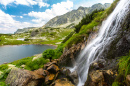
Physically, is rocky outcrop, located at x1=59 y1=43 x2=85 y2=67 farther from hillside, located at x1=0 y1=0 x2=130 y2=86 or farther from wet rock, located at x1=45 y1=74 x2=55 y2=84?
wet rock, located at x1=45 y1=74 x2=55 y2=84

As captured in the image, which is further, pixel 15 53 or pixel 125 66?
pixel 15 53

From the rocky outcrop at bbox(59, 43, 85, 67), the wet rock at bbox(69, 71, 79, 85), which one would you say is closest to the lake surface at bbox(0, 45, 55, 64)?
the rocky outcrop at bbox(59, 43, 85, 67)

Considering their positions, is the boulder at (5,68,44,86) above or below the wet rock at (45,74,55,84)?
above

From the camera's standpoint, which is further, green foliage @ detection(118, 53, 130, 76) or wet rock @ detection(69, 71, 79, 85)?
wet rock @ detection(69, 71, 79, 85)

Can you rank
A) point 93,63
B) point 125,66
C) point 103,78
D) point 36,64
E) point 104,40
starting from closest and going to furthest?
point 125,66 → point 103,78 → point 93,63 → point 104,40 → point 36,64

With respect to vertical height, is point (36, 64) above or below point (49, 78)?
above

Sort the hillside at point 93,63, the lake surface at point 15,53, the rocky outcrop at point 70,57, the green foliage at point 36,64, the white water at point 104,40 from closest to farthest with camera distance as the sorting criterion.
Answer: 1. the hillside at point 93,63
2. the white water at point 104,40
3. the rocky outcrop at point 70,57
4. the green foliage at point 36,64
5. the lake surface at point 15,53

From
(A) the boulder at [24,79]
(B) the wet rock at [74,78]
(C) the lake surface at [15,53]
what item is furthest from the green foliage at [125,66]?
(C) the lake surface at [15,53]

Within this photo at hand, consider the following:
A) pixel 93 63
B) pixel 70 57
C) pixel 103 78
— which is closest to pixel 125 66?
pixel 103 78

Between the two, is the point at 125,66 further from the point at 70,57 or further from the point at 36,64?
the point at 36,64

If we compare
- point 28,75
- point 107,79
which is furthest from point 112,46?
point 28,75

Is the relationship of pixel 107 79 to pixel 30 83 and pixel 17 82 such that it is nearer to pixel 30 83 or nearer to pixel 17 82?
pixel 30 83

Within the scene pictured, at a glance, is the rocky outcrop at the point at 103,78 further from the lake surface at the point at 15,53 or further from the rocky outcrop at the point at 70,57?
the lake surface at the point at 15,53

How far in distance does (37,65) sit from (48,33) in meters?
172
